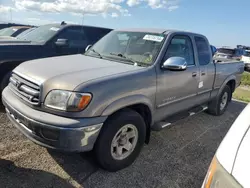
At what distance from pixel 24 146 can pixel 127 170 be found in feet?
5.16

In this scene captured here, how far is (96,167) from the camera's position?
10.4 ft

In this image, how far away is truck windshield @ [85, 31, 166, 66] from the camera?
11.7ft

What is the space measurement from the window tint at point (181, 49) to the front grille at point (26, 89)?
1.90 m

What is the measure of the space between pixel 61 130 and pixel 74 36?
4.50m

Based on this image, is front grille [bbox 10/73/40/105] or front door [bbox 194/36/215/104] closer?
front grille [bbox 10/73/40/105]

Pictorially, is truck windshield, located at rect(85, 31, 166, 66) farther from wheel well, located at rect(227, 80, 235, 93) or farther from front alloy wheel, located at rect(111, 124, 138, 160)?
wheel well, located at rect(227, 80, 235, 93)

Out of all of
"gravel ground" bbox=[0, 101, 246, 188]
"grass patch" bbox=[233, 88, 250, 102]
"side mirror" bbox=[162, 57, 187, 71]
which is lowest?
"grass patch" bbox=[233, 88, 250, 102]

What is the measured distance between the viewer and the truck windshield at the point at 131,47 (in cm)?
358

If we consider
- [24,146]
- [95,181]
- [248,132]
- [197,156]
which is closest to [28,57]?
[24,146]

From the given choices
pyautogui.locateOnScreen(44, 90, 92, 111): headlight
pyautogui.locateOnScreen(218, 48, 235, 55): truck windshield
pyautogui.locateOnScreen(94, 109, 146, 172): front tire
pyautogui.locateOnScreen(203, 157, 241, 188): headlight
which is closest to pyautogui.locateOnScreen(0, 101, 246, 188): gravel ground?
pyautogui.locateOnScreen(94, 109, 146, 172): front tire

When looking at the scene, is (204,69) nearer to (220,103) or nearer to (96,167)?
(220,103)

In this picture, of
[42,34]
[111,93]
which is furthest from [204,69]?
[42,34]

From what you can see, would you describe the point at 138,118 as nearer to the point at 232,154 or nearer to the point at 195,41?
the point at 232,154

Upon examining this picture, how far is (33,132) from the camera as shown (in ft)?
8.88
